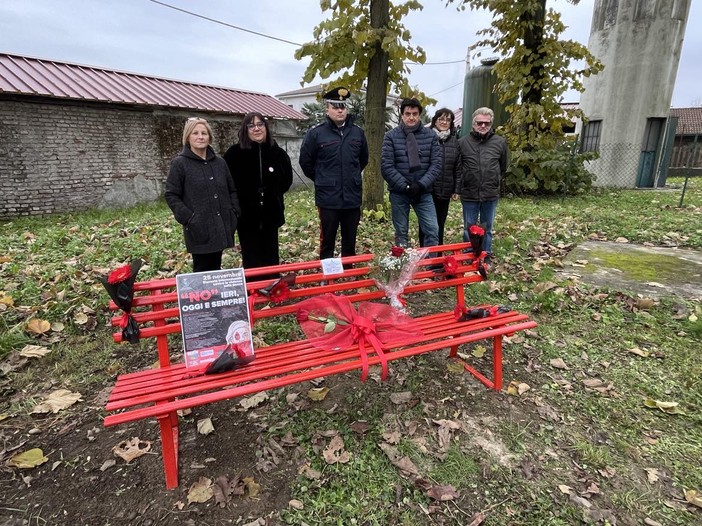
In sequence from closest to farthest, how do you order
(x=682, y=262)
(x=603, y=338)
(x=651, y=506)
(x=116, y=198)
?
(x=651, y=506) → (x=603, y=338) → (x=682, y=262) → (x=116, y=198)

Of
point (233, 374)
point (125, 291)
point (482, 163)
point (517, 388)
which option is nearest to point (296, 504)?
point (233, 374)

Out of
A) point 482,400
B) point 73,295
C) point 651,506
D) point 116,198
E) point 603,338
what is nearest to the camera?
point 651,506

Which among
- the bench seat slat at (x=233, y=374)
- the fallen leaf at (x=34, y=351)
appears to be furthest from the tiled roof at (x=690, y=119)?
the fallen leaf at (x=34, y=351)

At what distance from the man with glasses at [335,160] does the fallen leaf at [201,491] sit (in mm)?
2549

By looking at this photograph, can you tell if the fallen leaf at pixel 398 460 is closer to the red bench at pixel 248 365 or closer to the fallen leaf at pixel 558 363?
the red bench at pixel 248 365

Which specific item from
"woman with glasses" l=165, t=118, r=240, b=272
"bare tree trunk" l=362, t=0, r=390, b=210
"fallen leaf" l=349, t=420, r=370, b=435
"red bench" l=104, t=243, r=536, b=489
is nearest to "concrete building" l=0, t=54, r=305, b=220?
"bare tree trunk" l=362, t=0, r=390, b=210

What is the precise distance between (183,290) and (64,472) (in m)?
1.16

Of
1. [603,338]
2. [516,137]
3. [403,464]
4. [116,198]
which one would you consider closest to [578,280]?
[603,338]

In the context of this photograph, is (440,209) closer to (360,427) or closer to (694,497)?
(360,427)

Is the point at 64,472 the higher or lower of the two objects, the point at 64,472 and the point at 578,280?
the lower

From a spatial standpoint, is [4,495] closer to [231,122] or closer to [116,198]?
[116,198]

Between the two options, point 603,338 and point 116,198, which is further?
point 116,198

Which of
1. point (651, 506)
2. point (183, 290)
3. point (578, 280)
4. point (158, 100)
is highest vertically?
point (158, 100)

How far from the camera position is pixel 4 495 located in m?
2.09
